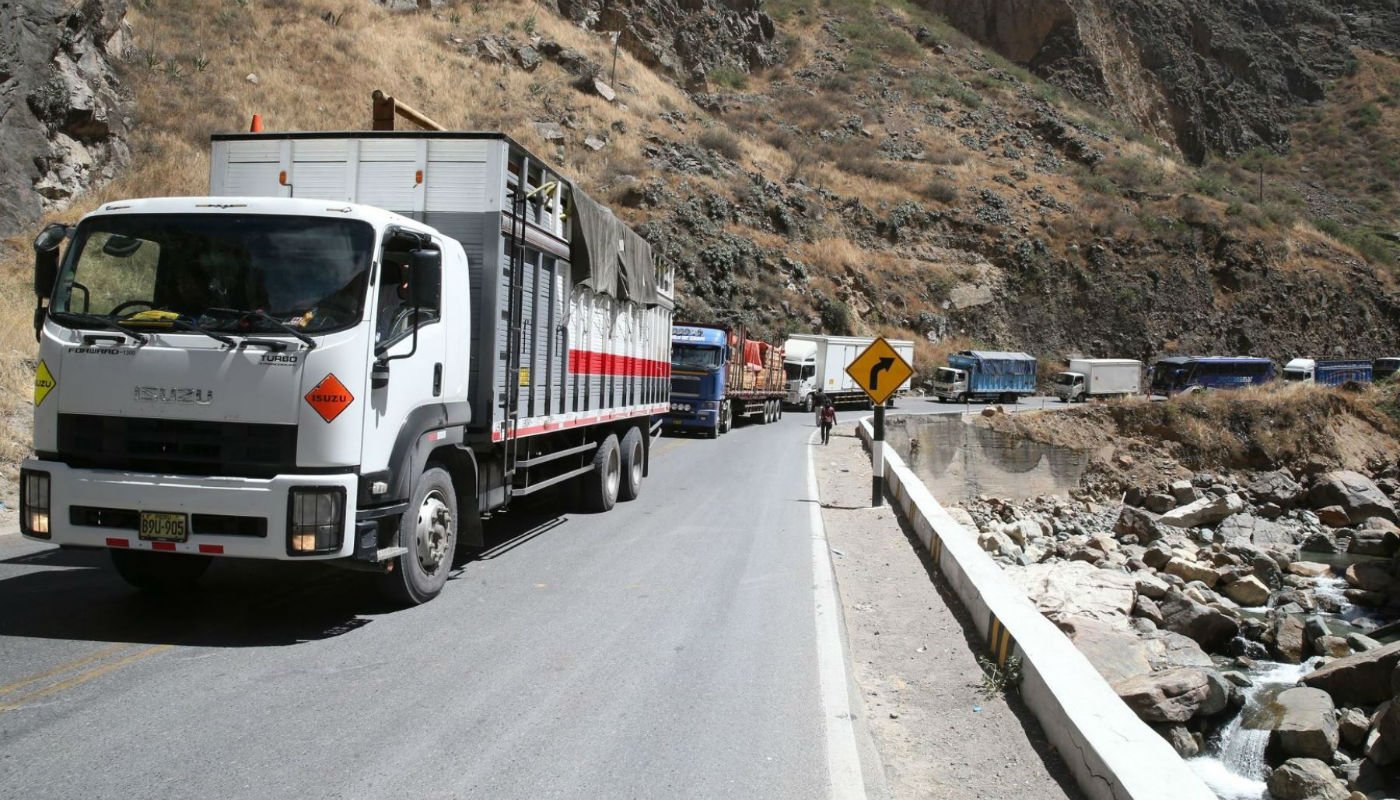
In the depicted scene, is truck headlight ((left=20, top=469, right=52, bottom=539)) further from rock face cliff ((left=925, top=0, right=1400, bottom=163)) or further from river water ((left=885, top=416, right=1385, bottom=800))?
rock face cliff ((left=925, top=0, right=1400, bottom=163))

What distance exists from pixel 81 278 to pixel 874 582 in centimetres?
680

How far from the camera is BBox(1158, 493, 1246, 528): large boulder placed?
24391 mm

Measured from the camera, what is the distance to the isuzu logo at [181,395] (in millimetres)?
5820

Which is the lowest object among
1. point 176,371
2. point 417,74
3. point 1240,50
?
point 176,371

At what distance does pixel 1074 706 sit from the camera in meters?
4.76

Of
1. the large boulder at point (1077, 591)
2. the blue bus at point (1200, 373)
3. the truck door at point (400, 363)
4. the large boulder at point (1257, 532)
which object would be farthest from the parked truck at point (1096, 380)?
the truck door at point (400, 363)

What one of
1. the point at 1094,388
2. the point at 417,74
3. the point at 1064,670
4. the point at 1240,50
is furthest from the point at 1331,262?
the point at 1064,670

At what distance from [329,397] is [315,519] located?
0.74 m

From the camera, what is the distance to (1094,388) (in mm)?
56594

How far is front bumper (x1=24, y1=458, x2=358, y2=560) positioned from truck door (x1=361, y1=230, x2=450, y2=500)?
1.71ft

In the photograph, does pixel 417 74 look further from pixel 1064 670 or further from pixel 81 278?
pixel 1064 670

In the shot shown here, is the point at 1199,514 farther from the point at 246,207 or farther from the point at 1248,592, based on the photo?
the point at 246,207

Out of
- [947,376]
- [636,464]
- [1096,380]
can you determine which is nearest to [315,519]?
[636,464]

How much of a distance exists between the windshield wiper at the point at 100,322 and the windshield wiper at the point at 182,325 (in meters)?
0.06
